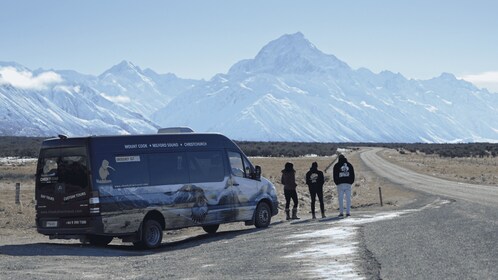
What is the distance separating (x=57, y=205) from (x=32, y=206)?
12309 mm

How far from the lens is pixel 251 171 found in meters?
22.8

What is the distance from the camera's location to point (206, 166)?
826 inches

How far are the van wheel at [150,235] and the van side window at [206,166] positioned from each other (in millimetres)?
1667

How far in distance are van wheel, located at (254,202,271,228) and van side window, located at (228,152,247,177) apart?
1.15m

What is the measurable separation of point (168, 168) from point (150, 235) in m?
1.70

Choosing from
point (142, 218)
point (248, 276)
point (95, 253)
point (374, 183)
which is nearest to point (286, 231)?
point (142, 218)

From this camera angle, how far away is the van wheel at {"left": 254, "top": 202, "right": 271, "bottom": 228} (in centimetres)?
2280

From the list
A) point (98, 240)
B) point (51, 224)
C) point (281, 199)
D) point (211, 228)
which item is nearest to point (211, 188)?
point (211, 228)

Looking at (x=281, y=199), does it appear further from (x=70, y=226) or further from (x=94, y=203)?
(x=94, y=203)

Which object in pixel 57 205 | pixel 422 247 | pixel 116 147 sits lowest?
pixel 422 247

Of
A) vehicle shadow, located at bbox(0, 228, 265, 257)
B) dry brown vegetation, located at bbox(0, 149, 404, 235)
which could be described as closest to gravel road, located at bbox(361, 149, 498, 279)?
vehicle shadow, located at bbox(0, 228, 265, 257)

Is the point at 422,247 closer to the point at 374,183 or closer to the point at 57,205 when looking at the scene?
the point at 57,205

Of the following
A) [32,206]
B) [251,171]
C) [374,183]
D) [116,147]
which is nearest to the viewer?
[116,147]

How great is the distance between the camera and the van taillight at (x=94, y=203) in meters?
18.1
